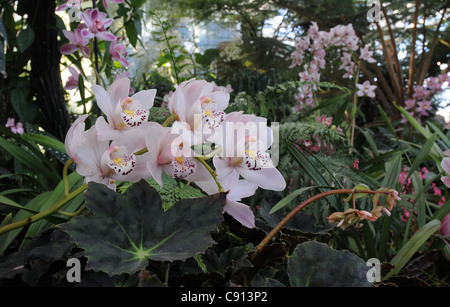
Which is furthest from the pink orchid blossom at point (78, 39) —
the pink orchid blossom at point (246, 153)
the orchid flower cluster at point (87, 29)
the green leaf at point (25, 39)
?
the pink orchid blossom at point (246, 153)

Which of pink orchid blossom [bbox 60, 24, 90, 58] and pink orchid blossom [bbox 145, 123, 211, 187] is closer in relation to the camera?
pink orchid blossom [bbox 145, 123, 211, 187]

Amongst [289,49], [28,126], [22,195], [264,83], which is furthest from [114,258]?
[289,49]

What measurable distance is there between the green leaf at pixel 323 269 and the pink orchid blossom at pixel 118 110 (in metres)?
0.16

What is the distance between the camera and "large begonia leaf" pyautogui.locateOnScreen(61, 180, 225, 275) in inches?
10.3

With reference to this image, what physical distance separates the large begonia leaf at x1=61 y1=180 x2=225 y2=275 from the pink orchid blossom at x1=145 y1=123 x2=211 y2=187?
2 cm

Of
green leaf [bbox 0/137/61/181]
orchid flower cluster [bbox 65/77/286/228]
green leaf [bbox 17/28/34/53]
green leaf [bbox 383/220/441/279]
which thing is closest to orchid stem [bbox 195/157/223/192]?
orchid flower cluster [bbox 65/77/286/228]

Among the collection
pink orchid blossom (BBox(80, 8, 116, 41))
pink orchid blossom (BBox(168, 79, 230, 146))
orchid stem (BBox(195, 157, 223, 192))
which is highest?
pink orchid blossom (BBox(80, 8, 116, 41))

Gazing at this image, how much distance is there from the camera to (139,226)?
0.29 meters

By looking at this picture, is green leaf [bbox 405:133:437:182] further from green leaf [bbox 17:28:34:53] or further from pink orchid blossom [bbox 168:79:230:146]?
green leaf [bbox 17:28:34:53]

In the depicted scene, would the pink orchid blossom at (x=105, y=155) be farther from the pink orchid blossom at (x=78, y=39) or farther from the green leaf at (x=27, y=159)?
the pink orchid blossom at (x=78, y=39)

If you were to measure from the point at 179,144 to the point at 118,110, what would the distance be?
7 cm

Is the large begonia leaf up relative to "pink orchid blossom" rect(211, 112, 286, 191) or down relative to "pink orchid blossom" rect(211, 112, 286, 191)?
down

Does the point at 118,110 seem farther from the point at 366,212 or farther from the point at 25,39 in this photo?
the point at 25,39
